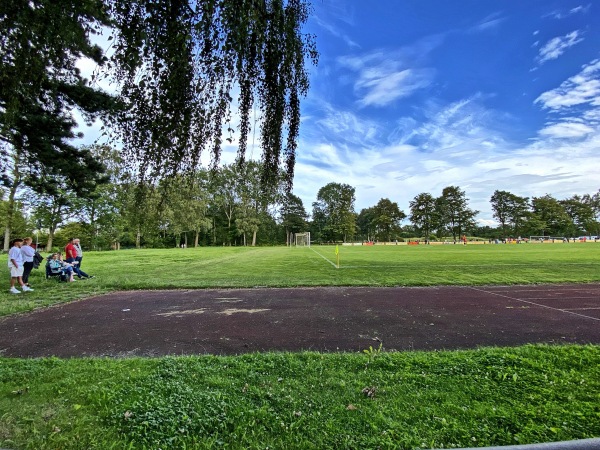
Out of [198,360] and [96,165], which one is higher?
[96,165]

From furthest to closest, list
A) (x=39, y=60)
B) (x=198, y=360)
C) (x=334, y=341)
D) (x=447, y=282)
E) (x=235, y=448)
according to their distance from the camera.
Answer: (x=447, y=282) → (x=334, y=341) → (x=198, y=360) → (x=39, y=60) → (x=235, y=448)

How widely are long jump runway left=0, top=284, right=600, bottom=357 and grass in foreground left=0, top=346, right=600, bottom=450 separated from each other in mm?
746

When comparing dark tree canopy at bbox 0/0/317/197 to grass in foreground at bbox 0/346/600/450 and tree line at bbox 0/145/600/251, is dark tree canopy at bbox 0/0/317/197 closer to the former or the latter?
grass in foreground at bbox 0/346/600/450

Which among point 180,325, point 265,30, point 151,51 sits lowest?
point 180,325

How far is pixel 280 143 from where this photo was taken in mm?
2115

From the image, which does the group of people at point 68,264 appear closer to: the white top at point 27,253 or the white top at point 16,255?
the white top at point 27,253

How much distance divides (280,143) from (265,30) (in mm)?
763

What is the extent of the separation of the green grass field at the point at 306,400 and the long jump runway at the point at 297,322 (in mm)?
658

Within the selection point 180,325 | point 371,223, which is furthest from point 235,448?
point 371,223

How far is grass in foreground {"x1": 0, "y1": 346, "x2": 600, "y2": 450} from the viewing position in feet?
7.70

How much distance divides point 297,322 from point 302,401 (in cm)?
313

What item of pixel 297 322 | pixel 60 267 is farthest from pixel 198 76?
pixel 60 267

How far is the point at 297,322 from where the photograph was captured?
235 inches

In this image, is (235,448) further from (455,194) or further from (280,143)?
(455,194)
